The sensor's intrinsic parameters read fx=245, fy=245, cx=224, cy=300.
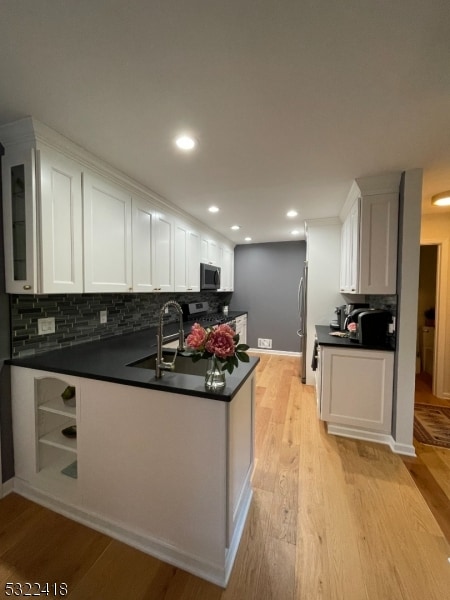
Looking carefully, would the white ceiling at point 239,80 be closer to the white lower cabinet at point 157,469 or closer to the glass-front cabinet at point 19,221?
the glass-front cabinet at point 19,221

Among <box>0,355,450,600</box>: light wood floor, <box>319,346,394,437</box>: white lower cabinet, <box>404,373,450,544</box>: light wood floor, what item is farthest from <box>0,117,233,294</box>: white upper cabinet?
<box>404,373,450,544</box>: light wood floor

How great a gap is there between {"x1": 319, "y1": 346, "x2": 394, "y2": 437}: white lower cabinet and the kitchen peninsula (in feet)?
3.54

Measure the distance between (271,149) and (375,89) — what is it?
2.20ft

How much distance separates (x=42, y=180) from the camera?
1518 millimetres

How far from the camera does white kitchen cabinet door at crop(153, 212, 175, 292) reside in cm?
269

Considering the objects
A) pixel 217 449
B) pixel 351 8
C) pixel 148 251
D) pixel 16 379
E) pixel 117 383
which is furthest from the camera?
pixel 148 251

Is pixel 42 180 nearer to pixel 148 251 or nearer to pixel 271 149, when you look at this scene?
pixel 148 251

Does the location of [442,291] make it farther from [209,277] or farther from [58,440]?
[58,440]

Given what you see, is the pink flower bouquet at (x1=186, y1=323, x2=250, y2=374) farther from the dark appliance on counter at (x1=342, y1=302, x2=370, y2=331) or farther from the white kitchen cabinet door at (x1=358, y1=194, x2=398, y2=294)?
the dark appliance on counter at (x1=342, y1=302, x2=370, y2=331)

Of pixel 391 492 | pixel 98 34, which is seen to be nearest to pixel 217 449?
pixel 391 492

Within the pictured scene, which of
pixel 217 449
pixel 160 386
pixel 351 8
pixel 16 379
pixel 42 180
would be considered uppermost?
pixel 351 8

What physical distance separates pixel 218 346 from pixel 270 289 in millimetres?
4135


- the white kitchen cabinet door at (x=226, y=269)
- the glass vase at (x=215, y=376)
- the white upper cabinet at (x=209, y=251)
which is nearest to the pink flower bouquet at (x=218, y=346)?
the glass vase at (x=215, y=376)

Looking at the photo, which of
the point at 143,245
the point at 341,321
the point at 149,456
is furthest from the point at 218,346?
the point at 341,321
